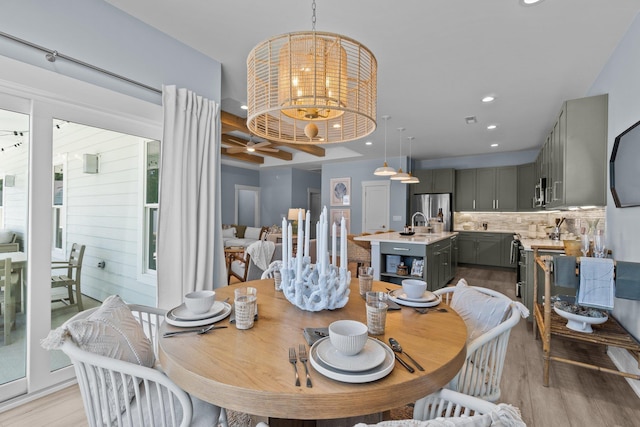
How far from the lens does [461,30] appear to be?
234cm

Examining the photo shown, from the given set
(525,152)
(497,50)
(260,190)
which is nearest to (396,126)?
(497,50)

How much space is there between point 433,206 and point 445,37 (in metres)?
5.12

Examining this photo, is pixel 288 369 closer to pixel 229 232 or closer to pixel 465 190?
pixel 465 190

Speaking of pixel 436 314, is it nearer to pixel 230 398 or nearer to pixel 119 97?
pixel 230 398

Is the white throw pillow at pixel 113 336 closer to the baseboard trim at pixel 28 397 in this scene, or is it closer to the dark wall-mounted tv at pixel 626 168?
the baseboard trim at pixel 28 397

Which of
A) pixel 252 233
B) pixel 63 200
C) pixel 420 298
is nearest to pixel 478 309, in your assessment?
pixel 420 298

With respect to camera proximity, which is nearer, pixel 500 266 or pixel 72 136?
pixel 72 136

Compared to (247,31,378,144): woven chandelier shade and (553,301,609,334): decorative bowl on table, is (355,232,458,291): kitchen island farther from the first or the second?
(247,31,378,144): woven chandelier shade

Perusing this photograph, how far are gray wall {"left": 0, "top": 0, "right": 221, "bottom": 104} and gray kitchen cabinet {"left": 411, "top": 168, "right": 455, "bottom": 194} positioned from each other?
5801 mm

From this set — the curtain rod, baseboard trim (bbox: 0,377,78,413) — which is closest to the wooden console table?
baseboard trim (bbox: 0,377,78,413)

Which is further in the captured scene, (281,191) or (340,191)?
(281,191)

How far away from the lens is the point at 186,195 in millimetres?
2488

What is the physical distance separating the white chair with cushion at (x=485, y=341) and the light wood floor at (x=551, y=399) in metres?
0.84

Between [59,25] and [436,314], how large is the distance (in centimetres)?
277
